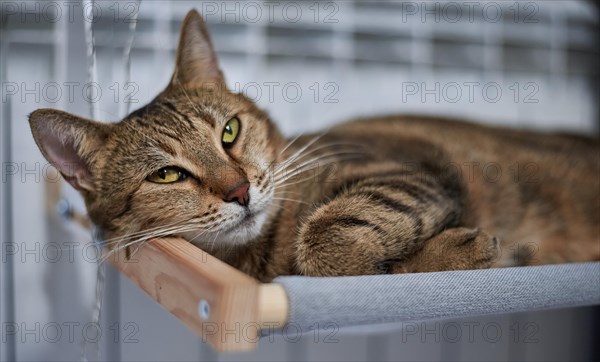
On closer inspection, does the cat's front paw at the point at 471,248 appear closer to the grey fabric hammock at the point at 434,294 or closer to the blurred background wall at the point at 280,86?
the grey fabric hammock at the point at 434,294

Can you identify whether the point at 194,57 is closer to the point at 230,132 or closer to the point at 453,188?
the point at 230,132

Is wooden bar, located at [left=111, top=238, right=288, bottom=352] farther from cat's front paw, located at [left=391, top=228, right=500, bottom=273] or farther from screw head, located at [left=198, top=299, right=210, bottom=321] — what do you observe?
cat's front paw, located at [left=391, top=228, right=500, bottom=273]

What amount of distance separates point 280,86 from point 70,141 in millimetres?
911

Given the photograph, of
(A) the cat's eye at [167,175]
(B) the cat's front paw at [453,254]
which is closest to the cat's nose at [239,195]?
(A) the cat's eye at [167,175]

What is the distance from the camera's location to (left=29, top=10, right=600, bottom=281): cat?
0.96 m

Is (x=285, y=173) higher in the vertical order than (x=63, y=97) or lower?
lower

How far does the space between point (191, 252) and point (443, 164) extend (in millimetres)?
764

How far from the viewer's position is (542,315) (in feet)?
5.85

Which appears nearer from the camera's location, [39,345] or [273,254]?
[273,254]

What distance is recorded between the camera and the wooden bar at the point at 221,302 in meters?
0.61

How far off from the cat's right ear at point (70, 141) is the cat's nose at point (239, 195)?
0.29 metres

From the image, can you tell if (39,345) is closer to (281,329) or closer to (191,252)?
(191,252)

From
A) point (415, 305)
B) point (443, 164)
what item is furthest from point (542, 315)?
point (415, 305)

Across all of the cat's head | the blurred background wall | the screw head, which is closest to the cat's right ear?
the cat's head
